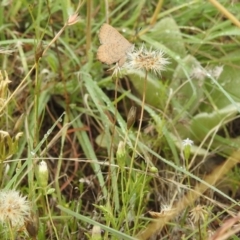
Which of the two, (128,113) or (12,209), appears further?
(128,113)

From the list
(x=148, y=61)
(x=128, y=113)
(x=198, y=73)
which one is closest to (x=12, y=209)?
(x=148, y=61)

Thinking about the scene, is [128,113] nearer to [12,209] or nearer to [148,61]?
[148,61]

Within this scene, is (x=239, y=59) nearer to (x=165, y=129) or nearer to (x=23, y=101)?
(x=165, y=129)

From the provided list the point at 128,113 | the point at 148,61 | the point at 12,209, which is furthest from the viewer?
the point at 128,113

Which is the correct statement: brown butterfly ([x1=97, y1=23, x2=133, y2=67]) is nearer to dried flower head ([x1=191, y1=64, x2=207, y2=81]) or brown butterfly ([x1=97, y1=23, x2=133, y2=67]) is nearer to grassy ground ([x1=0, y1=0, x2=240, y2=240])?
grassy ground ([x1=0, y1=0, x2=240, y2=240])

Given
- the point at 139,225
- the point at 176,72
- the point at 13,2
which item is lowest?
the point at 139,225

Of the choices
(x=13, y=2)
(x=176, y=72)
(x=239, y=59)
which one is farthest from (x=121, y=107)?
(x=13, y=2)

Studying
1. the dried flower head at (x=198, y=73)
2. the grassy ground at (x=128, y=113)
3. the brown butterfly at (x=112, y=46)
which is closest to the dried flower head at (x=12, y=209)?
the grassy ground at (x=128, y=113)
